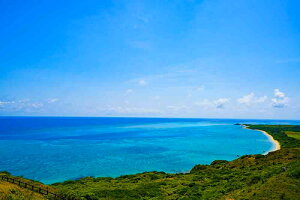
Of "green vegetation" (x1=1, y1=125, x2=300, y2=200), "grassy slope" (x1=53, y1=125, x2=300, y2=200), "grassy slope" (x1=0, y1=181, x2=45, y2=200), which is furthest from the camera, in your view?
"grassy slope" (x1=0, y1=181, x2=45, y2=200)

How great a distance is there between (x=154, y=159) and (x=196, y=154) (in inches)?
827

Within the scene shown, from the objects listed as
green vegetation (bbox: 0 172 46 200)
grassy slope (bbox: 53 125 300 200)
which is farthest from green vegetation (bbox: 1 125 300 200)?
green vegetation (bbox: 0 172 46 200)

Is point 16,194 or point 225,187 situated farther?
point 225,187

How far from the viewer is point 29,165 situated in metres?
60.4

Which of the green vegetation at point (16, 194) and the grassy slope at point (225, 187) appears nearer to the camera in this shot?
the grassy slope at point (225, 187)

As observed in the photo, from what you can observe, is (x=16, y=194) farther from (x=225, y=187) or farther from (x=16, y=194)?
(x=225, y=187)

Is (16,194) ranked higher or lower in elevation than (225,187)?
higher

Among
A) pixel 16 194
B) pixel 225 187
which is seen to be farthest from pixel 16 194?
pixel 225 187

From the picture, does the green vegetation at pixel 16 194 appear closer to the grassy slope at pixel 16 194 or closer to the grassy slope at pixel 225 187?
the grassy slope at pixel 16 194

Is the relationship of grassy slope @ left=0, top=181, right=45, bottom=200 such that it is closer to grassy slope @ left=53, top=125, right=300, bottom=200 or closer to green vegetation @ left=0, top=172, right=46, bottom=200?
green vegetation @ left=0, top=172, right=46, bottom=200

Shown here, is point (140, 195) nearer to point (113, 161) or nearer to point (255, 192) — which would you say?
point (255, 192)

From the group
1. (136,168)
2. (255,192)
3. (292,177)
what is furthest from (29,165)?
(292,177)

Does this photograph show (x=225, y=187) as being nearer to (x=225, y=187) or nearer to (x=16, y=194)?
(x=225, y=187)

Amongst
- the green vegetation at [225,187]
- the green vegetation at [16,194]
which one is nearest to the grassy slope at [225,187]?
the green vegetation at [225,187]
